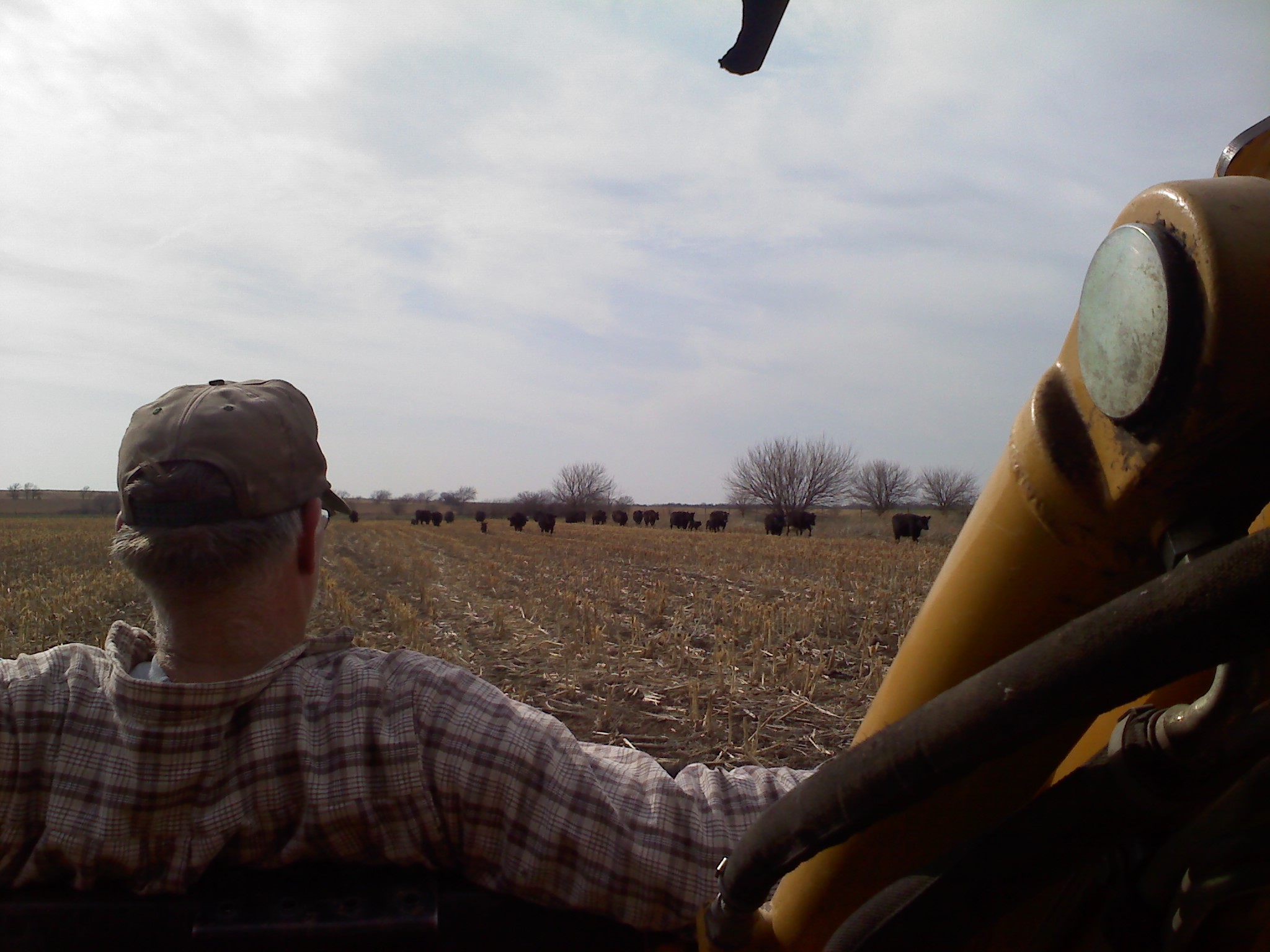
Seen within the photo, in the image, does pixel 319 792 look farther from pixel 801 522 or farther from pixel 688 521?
pixel 688 521

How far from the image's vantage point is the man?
134 centimetres

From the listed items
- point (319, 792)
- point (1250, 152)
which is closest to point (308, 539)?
point (319, 792)

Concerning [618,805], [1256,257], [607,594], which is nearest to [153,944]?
[618,805]

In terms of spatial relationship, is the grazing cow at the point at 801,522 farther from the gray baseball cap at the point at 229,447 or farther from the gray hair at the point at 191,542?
the gray hair at the point at 191,542

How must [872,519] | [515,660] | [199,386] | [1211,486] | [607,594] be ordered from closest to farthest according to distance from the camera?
[1211,486]
[199,386]
[515,660]
[607,594]
[872,519]

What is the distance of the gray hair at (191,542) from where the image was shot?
145cm

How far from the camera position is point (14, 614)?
9.84 meters

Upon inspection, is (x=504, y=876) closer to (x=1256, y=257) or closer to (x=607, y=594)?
(x=1256, y=257)

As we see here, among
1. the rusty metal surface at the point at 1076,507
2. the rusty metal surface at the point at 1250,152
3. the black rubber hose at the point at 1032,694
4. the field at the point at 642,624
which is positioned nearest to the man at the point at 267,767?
the rusty metal surface at the point at 1076,507

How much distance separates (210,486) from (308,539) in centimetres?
25

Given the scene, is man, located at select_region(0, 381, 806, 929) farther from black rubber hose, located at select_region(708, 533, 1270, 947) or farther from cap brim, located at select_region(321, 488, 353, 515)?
black rubber hose, located at select_region(708, 533, 1270, 947)

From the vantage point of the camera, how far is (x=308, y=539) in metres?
1.71

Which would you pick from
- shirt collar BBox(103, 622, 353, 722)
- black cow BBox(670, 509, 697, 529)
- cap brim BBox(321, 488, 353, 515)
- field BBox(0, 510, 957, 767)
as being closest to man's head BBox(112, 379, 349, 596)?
shirt collar BBox(103, 622, 353, 722)

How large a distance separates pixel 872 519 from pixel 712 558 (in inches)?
1419
